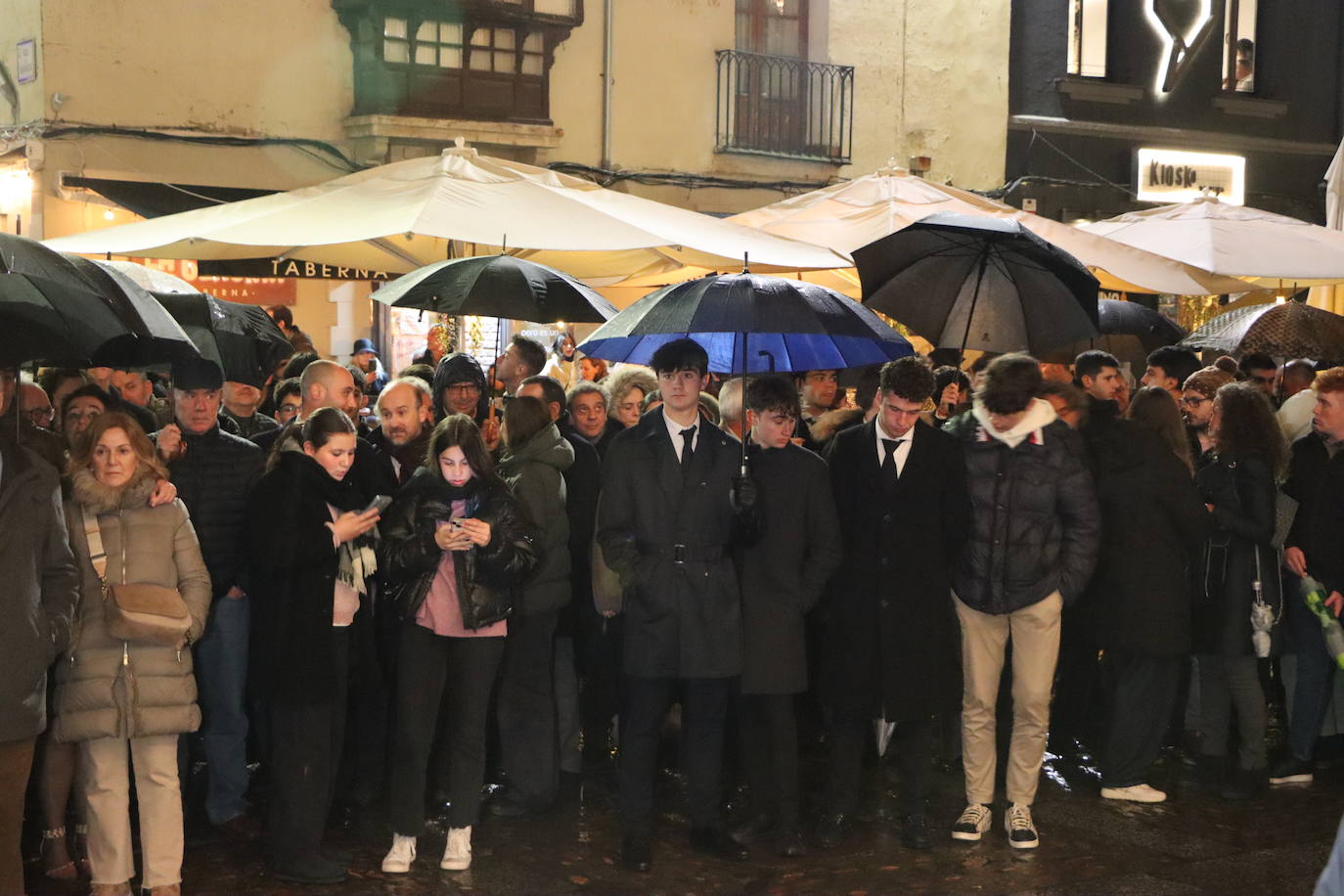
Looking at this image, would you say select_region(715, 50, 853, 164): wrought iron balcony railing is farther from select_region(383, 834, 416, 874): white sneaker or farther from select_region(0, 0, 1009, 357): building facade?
select_region(383, 834, 416, 874): white sneaker

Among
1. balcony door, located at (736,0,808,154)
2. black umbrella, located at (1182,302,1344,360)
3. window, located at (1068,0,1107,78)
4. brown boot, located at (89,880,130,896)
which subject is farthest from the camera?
window, located at (1068,0,1107,78)

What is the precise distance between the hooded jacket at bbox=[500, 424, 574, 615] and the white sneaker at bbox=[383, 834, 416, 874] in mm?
1135

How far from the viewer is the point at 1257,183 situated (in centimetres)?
2261

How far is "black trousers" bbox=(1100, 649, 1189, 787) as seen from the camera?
7434mm

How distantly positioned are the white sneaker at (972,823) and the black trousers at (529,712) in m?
1.89

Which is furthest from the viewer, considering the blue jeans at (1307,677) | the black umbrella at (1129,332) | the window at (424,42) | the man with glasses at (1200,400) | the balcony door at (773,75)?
the balcony door at (773,75)

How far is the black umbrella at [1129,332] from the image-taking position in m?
12.4

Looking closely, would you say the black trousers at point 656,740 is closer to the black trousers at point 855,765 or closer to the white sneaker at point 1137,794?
the black trousers at point 855,765

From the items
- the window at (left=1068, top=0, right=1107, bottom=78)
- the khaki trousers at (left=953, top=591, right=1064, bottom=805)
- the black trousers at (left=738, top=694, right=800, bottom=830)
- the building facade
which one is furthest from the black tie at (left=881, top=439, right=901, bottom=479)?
the window at (left=1068, top=0, right=1107, bottom=78)

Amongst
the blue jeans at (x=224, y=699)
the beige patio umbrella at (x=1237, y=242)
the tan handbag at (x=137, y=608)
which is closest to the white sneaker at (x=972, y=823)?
the blue jeans at (x=224, y=699)

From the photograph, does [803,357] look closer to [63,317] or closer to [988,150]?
[63,317]

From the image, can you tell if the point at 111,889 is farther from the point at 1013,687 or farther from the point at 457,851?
the point at 1013,687

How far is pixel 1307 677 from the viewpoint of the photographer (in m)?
7.90

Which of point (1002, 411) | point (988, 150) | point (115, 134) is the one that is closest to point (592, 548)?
point (1002, 411)
